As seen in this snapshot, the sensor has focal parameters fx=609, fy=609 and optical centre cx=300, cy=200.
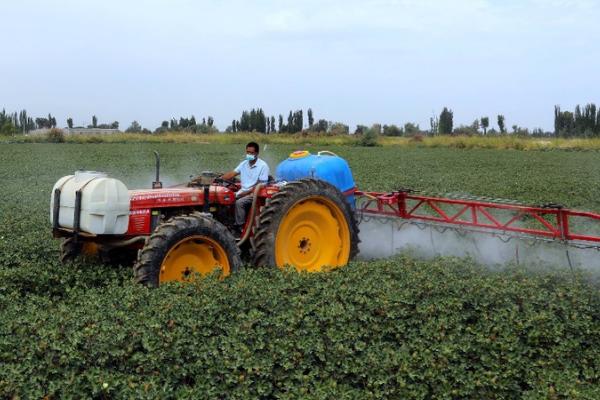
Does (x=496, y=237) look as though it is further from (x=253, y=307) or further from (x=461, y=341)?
(x=253, y=307)

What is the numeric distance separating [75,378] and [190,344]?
0.81 meters

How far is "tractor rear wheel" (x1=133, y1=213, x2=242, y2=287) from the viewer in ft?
17.7

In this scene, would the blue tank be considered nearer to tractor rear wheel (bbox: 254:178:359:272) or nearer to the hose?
tractor rear wheel (bbox: 254:178:359:272)

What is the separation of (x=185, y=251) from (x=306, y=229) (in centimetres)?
148

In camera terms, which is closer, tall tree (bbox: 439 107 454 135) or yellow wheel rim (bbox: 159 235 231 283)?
yellow wheel rim (bbox: 159 235 231 283)

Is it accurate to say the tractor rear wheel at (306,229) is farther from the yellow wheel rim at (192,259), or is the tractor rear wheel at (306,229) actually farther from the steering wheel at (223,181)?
the steering wheel at (223,181)

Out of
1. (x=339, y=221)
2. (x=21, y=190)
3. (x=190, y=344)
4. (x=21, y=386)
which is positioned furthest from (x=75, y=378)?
(x=21, y=190)

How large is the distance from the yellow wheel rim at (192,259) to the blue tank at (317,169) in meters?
2.08

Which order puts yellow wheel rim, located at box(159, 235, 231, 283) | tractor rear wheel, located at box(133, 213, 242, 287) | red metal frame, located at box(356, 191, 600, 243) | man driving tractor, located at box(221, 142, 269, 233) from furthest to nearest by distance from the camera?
1. man driving tractor, located at box(221, 142, 269, 233)
2. red metal frame, located at box(356, 191, 600, 243)
3. yellow wheel rim, located at box(159, 235, 231, 283)
4. tractor rear wheel, located at box(133, 213, 242, 287)

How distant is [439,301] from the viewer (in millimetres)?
5258

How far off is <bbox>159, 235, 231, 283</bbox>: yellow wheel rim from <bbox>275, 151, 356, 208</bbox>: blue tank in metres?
2.08

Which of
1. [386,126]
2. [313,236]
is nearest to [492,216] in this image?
[313,236]

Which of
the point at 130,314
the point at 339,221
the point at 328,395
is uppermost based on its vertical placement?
the point at 339,221

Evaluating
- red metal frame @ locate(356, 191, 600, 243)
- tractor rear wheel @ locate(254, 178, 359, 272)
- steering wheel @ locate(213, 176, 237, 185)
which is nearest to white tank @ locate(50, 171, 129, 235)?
tractor rear wheel @ locate(254, 178, 359, 272)
